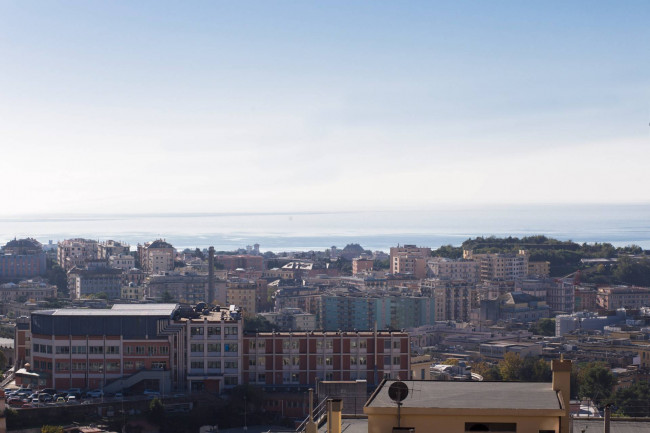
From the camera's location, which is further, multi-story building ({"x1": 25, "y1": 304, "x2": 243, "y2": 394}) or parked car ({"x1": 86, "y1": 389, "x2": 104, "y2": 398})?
multi-story building ({"x1": 25, "y1": 304, "x2": 243, "y2": 394})

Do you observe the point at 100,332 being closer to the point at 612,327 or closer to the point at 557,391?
the point at 557,391

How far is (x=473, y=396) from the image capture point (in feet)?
14.4

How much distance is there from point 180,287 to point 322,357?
25.6 meters

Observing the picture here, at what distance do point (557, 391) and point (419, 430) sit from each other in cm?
73

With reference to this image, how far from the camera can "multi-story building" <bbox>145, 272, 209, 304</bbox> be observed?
4362 centimetres

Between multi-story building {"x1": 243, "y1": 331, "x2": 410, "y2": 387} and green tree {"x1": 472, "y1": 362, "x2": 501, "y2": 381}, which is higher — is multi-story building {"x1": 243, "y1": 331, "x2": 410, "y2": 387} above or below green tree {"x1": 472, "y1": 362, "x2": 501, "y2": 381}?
above

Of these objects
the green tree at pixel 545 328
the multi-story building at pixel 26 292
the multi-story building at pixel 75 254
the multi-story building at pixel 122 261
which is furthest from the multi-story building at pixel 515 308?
the multi-story building at pixel 75 254

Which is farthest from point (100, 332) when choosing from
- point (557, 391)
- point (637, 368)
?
point (557, 391)

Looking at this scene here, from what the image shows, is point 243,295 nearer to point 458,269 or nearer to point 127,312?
point 458,269

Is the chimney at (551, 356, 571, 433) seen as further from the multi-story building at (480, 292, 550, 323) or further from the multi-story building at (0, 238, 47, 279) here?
the multi-story building at (0, 238, 47, 279)

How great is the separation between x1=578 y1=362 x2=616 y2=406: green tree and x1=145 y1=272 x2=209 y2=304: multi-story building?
77.9 feet

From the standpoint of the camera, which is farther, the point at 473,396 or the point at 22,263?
the point at 22,263

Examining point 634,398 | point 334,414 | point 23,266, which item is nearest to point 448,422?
point 334,414

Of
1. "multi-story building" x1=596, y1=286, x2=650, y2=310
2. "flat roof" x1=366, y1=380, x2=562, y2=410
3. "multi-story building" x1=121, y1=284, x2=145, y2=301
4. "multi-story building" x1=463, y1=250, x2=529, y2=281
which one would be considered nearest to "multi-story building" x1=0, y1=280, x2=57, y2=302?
"multi-story building" x1=121, y1=284, x2=145, y2=301
